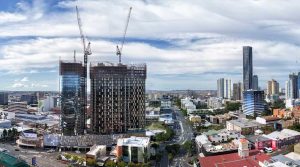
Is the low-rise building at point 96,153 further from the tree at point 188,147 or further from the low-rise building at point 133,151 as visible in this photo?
the tree at point 188,147

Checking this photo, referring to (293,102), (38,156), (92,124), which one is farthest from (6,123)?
(293,102)

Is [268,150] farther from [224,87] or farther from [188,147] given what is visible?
[224,87]

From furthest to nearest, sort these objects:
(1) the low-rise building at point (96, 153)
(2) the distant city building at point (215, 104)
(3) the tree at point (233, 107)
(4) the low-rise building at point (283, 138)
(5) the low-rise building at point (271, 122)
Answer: (2) the distant city building at point (215, 104), (3) the tree at point (233, 107), (5) the low-rise building at point (271, 122), (4) the low-rise building at point (283, 138), (1) the low-rise building at point (96, 153)

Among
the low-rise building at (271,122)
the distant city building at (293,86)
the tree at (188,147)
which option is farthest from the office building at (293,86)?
the tree at (188,147)

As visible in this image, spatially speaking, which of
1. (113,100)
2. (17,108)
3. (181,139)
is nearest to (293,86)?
(181,139)

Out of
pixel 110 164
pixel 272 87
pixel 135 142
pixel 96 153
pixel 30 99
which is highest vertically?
pixel 272 87

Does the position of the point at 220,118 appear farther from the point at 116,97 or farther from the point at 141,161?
the point at 141,161
